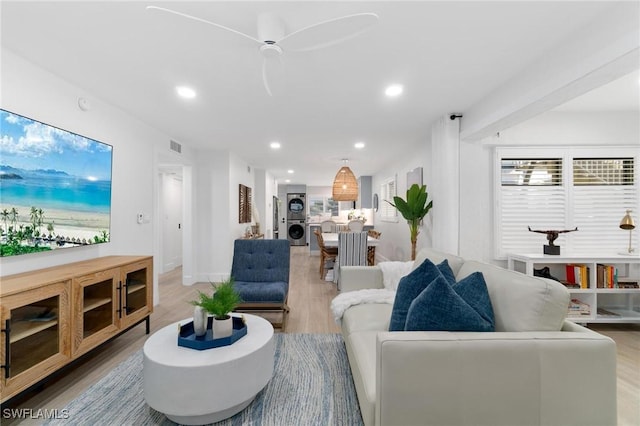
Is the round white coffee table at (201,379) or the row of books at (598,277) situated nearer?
the round white coffee table at (201,379)

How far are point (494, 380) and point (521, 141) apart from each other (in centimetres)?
332

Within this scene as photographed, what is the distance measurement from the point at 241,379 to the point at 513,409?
1.32 metres

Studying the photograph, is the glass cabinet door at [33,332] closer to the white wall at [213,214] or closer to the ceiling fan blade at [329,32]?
the ceiling fan blade at [329,32]

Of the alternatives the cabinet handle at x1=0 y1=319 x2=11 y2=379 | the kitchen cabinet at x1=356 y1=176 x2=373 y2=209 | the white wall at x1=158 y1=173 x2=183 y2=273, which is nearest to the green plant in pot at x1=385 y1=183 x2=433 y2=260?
the cabinet handle at x1=0 y1=319 x2=11 y2=379

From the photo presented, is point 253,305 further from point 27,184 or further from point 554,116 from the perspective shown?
point 554,116

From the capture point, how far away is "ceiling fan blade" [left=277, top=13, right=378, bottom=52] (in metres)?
1.53

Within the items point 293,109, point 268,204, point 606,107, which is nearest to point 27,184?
point 293,109

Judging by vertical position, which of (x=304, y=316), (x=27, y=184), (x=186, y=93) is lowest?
(x=304, y=316)

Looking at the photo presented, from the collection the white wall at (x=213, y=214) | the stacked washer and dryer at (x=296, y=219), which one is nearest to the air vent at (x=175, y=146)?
the white wall at (x=213, y=214)

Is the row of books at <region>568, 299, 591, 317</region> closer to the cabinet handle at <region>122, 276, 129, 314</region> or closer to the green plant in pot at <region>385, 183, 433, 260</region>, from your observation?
the green plant in pot at <region>385, 183, 433, 260</region>

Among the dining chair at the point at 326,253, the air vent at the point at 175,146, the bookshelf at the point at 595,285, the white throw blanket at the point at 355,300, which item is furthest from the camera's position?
the dining chair at the point at 326,253

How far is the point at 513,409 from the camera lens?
1230 millimetres

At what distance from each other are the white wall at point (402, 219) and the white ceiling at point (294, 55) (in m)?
1.05

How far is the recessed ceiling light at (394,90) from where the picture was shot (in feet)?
9.00
